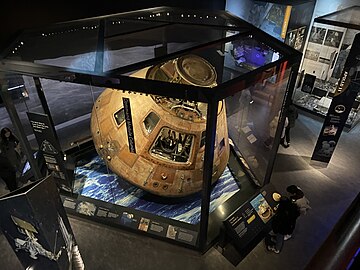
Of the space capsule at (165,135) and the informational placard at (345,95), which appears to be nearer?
the space capsule at (165,135)

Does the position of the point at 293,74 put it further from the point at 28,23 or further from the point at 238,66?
the point at 28,23

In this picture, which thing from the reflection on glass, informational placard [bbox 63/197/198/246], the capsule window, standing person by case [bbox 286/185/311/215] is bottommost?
informational placard [bbox 63/197/198/246]

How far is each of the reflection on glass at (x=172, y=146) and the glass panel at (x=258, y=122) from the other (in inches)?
68.8

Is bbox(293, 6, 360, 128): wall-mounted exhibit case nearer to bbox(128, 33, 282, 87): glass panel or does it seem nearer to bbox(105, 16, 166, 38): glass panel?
bbox(128, 33, 282, 87): glass panel

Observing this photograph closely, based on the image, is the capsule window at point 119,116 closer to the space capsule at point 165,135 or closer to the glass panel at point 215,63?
the space capsule at point 165,135

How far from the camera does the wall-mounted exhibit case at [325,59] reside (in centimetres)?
846

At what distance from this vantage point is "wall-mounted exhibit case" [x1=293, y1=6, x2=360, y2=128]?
8.46 meters

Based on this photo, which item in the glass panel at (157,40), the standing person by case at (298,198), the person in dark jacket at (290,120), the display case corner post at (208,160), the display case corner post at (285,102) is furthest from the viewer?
Result: the person in dark jacket at (290,120)

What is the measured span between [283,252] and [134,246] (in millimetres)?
2590

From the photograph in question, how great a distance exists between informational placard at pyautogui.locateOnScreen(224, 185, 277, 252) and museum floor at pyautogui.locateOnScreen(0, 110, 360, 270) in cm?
40

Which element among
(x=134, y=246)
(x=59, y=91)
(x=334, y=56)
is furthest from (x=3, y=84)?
(x=334, y=56)

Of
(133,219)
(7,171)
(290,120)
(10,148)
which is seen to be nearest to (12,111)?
(10,148)

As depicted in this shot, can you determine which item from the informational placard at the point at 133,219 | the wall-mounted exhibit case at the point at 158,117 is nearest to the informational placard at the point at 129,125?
Result: the wall-mounted exhibit case at the point at 158,117

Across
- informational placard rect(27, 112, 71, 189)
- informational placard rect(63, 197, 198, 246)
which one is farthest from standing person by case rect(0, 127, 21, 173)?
informational placard rect(63, 197, 198, 246)
